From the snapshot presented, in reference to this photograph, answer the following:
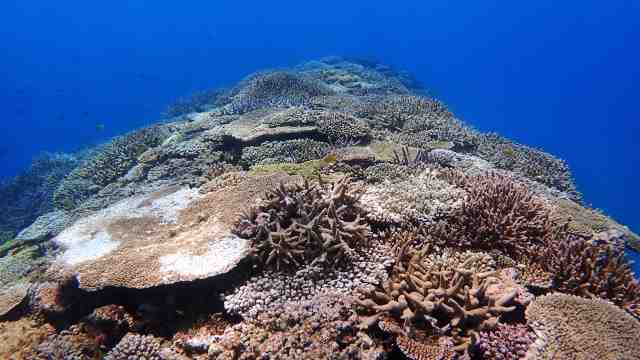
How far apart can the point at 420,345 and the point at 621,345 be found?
193cm

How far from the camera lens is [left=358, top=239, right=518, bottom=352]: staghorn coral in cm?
397

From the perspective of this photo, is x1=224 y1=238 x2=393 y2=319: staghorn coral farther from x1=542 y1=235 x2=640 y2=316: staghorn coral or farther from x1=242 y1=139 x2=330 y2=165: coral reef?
x1=242 y1=139 x2=330 y2=165: coral reef

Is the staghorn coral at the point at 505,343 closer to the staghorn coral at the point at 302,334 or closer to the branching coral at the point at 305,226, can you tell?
the staghorn coral at the point at 302,334

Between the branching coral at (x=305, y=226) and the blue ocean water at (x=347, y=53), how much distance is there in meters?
74.0

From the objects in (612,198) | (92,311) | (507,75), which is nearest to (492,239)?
(92,311)

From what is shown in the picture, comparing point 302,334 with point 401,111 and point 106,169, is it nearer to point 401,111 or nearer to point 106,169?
point 401,111

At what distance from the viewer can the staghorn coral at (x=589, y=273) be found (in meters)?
4.86

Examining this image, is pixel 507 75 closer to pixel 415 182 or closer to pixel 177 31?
pixel 177 31

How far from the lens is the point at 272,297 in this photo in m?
4.56

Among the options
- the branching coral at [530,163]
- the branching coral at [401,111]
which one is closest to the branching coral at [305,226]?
the branching coral at [530,163]

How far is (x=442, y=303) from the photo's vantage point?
4.05 metres

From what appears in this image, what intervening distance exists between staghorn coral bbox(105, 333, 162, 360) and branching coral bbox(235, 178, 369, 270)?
1.45m

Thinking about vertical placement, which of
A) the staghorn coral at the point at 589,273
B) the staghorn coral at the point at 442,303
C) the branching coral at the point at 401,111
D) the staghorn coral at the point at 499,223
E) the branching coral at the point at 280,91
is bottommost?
the staghorn coral at the point at 442,303

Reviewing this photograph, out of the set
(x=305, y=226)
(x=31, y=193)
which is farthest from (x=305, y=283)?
(x=31, y=193)
